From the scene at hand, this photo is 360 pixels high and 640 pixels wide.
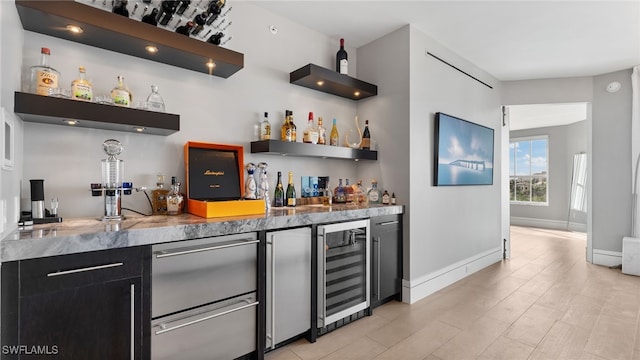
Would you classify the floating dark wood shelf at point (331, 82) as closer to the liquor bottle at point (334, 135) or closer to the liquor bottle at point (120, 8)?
the liquor bottle at point (334, 135)

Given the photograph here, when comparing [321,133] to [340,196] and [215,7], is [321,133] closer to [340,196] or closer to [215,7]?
[340,196]

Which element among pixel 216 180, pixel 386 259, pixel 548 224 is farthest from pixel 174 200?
pixel 548 224

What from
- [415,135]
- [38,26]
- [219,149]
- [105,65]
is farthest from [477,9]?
[38,26]

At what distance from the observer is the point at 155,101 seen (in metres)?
2.08

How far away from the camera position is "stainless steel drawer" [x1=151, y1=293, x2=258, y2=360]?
159 cm

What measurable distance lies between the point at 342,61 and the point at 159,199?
2163 mm

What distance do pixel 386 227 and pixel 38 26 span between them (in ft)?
9.20

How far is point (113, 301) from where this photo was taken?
56.9 inches

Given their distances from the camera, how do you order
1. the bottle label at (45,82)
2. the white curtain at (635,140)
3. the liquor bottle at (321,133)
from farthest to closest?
the white curtain at (635,140) → the liquor bottle at (321,133) → the bottle label at (45,82)

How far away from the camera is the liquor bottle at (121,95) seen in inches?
74.6

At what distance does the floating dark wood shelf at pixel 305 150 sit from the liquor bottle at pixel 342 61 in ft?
2.75

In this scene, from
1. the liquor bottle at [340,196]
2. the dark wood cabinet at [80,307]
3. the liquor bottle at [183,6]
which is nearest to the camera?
the dark wood cabinet at [80,307]

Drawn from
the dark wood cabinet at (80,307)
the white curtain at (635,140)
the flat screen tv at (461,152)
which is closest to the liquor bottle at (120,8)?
the dark wood cabinet at (80,307)

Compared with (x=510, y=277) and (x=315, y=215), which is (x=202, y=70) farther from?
(x=510, y=277)
